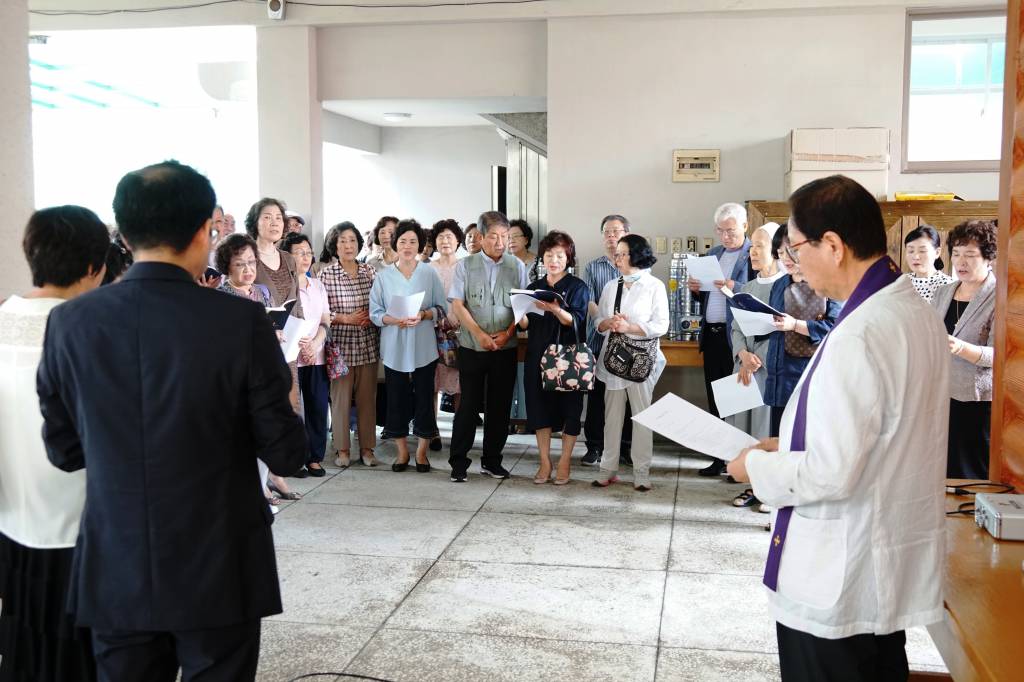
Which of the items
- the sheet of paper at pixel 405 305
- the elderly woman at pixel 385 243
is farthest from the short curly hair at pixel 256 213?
the elderly woman at pixel 385 243

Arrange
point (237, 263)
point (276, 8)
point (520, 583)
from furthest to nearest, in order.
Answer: point (276, 8) → point (237, 263) → point (520, 583)

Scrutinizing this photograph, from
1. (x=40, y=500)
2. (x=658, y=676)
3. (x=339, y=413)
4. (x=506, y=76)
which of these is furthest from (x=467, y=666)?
(x=506, y=76)

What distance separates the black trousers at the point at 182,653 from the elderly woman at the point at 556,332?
155 inches

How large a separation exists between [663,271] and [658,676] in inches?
188

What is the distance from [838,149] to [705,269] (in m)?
2.09

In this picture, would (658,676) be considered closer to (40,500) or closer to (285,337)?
(40,500)

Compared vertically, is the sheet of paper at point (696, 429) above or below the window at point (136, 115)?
below

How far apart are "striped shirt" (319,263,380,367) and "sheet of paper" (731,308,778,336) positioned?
263 cm

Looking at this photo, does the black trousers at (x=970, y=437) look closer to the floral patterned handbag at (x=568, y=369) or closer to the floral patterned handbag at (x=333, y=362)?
the floral patterned handbag at (x=568, y=369)

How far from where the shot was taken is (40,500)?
2246 millimetres

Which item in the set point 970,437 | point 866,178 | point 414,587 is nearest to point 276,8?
point 866,178

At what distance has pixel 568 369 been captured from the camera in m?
5.59

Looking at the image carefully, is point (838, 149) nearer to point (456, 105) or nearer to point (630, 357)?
point (630, 357)

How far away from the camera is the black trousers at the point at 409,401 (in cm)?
625
